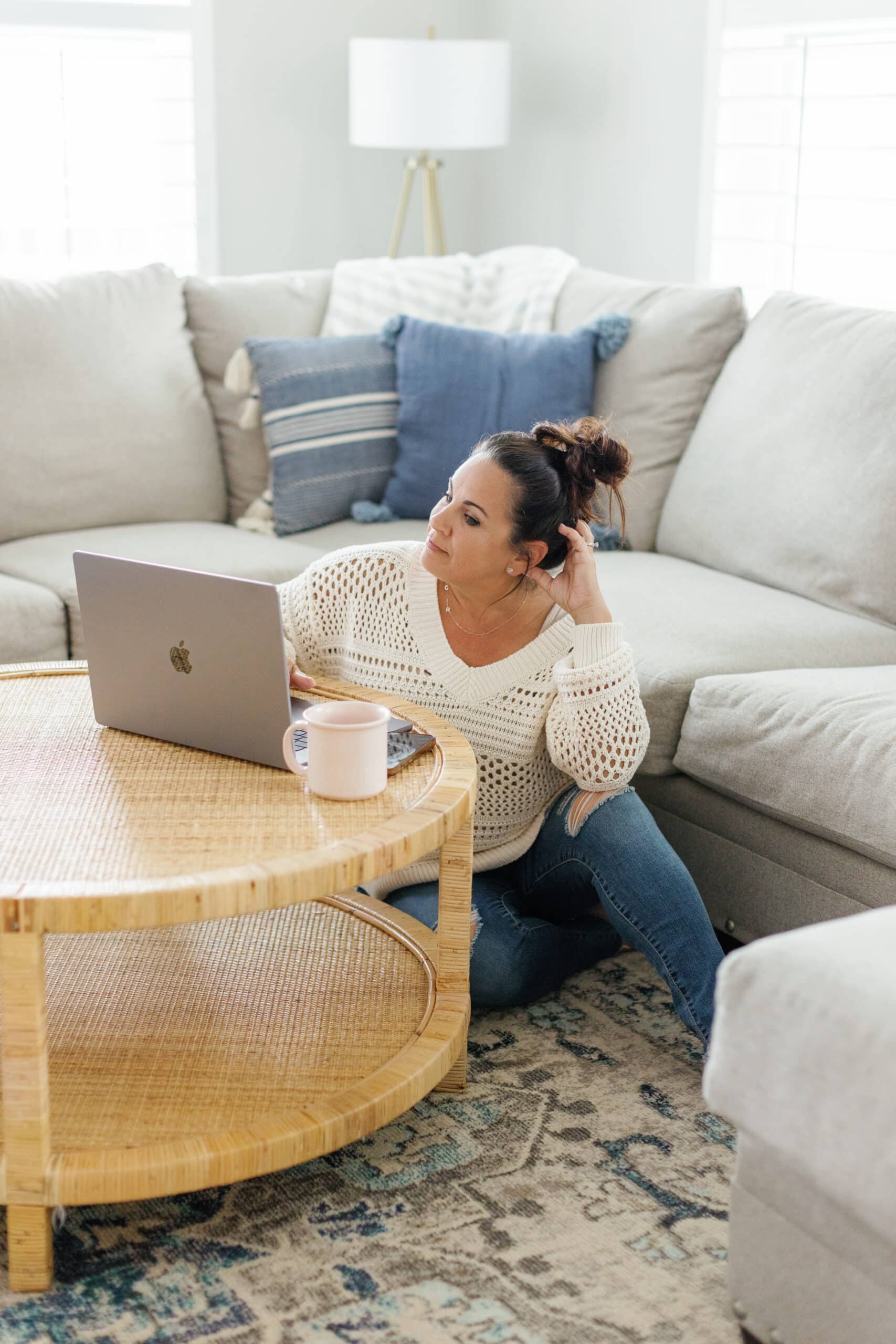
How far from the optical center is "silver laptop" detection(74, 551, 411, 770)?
150cm

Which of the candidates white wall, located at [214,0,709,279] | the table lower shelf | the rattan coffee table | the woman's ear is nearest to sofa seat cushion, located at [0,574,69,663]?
the rattan coffee table

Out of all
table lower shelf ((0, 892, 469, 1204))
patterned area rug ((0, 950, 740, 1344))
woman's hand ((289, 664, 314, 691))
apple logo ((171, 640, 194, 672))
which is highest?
apple logo ((171, 640, 194, 672))

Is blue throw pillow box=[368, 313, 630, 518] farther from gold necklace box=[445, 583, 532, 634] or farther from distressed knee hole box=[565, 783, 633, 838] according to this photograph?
distressed knee hole box=[565, 783, 633, 838]

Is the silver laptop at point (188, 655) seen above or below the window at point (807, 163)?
below

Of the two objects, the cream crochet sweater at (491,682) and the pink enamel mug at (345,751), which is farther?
the cream crochet sweater at (491,682)

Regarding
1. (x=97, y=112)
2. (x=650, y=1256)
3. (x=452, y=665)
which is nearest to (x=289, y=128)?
(x=97, y=112)

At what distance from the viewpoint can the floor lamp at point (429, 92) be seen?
12.0 ft

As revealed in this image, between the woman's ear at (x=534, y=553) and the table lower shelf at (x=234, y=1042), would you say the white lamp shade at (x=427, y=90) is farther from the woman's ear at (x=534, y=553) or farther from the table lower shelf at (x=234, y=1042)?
the table lower shelf at (x=234, y=1042)

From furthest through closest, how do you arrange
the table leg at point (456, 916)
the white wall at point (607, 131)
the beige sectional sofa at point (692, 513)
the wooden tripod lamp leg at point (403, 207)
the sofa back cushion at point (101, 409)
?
the wooden tripod lamp leg at point (403, 207)
the white wall at point (607, 131)
the sofa back cushion at point (101, 409)
the beige sectional sofa at point (692, 513)
the table leg at point (456, 916)

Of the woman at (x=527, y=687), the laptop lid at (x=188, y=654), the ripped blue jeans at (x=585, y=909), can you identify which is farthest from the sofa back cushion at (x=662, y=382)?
the laptop lid at (x=188, y=654)

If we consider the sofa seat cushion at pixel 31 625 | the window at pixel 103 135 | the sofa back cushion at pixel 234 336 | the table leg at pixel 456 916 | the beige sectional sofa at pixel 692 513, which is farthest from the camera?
the window at pixel 103 135

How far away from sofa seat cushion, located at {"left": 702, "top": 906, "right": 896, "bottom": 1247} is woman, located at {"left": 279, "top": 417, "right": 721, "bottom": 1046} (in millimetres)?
588

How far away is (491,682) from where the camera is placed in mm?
1867

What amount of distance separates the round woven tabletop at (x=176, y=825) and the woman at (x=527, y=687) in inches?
6.0
